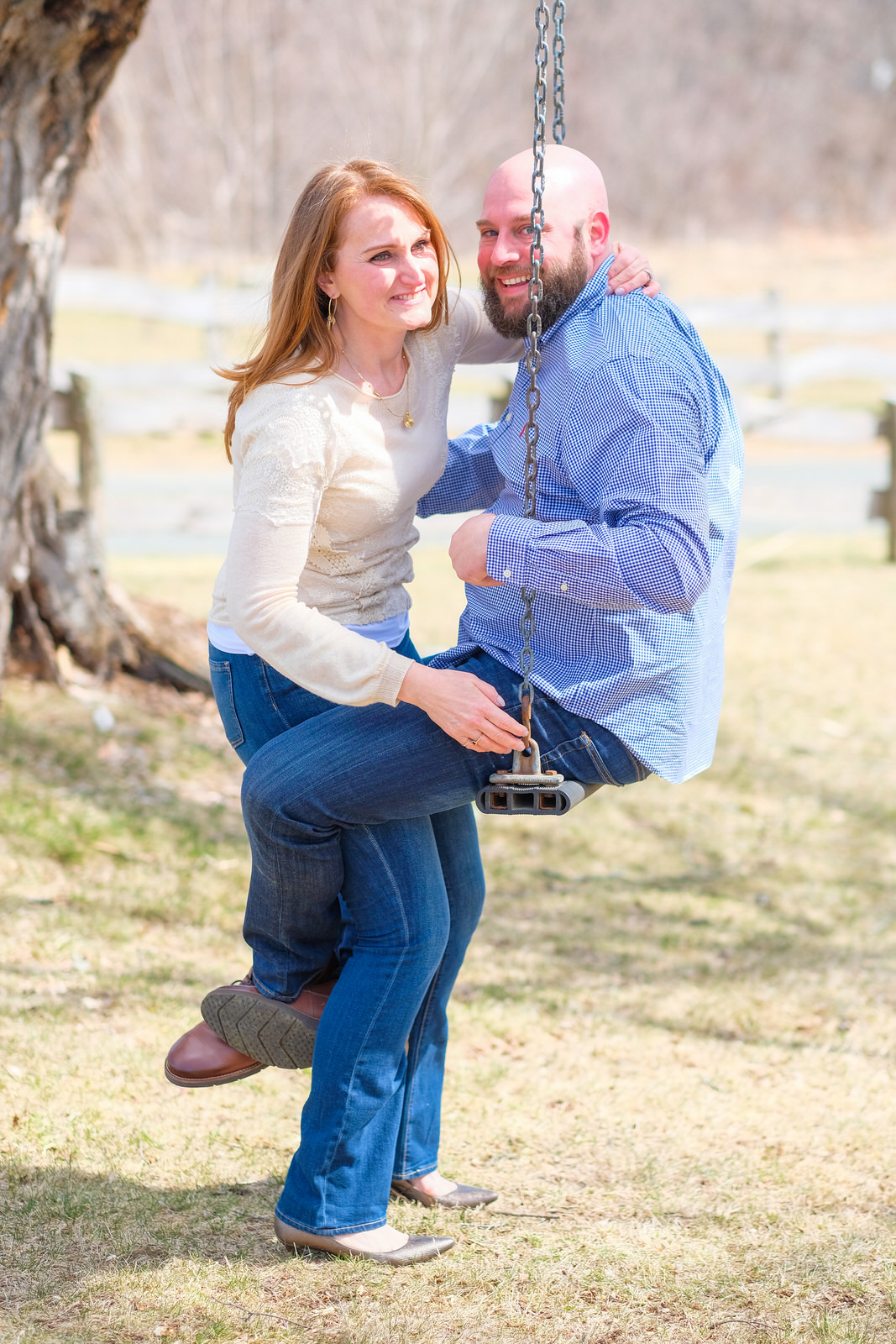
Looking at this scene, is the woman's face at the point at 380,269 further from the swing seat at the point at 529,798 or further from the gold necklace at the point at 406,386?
the swing seat at the point at 529,798

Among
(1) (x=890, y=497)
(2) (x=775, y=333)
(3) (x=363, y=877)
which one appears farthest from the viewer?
(2) (x=775, y=333)

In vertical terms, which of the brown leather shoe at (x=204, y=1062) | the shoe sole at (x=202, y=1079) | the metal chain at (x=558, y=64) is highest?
the metal chain at (x=558, y=64)

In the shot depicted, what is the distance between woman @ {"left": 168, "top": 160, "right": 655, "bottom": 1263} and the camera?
2363 millimetres

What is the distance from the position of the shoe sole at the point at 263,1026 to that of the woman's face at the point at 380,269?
50.4 inches

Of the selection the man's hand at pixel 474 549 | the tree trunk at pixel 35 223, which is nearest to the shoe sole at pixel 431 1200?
the man's hand at pixel 474 549

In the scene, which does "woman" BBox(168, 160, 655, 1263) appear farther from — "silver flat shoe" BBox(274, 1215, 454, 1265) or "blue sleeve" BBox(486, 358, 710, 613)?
"blue sleeve" BBox(486, 358, 710, 613)

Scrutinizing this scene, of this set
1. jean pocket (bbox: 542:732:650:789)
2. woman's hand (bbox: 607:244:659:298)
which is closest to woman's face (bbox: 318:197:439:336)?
woman's hand (bbox: 607:244:659:298)

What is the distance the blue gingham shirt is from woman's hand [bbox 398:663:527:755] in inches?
6.1

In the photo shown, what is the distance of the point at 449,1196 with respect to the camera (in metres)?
3.01

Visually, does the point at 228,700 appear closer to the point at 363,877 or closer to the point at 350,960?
the point at 363,877

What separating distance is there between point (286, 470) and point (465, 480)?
0.63m

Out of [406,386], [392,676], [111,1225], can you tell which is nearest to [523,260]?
[406,386]

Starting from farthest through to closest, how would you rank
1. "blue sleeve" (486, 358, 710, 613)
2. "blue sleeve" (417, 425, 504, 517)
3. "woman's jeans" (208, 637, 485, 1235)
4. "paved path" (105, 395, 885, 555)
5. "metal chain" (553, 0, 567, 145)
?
"paved path" (105, 395, 885, 555)
"blue sleeve" (417, 425, 504, 517)
"woman's jeans" (208, 637, 485, 1235)
"metal chain" (553, 0, 567, 145)
"blue sleeve" (486, 358, 710, 613)

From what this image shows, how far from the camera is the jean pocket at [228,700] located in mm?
2688
